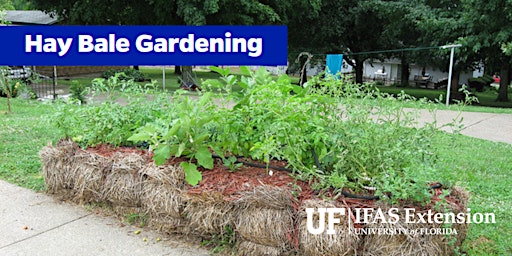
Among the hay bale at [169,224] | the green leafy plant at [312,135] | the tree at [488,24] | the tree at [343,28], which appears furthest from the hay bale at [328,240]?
the tree at [343,28]

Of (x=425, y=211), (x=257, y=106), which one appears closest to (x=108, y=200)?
(x=257, y=106)

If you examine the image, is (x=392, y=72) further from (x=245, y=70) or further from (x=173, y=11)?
(x=245, y=70)

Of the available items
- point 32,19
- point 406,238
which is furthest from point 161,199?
point 32,19

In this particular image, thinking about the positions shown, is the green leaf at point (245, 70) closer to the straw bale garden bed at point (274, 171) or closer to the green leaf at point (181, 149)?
the straw bale garden bed at point (274, 171)

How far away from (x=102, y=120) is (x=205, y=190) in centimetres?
151

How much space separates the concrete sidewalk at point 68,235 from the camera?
3.13m

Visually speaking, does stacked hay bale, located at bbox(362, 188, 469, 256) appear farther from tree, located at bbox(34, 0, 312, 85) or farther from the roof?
the roof

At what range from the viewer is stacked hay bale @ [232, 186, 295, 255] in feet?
9.19

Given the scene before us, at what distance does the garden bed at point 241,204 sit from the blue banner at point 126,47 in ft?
13.5

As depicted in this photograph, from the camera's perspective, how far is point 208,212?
3027mm

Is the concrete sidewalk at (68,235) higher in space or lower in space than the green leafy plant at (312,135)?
lower

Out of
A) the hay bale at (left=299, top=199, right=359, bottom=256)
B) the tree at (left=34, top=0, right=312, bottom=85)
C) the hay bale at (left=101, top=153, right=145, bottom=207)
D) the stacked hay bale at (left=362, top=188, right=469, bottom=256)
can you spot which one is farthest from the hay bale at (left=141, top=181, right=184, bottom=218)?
the tree at (left=34, top=0, right=312, bottom=85)

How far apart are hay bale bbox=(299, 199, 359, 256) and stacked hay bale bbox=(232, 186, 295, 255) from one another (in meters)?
0.12

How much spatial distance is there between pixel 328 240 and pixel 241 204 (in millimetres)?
623
